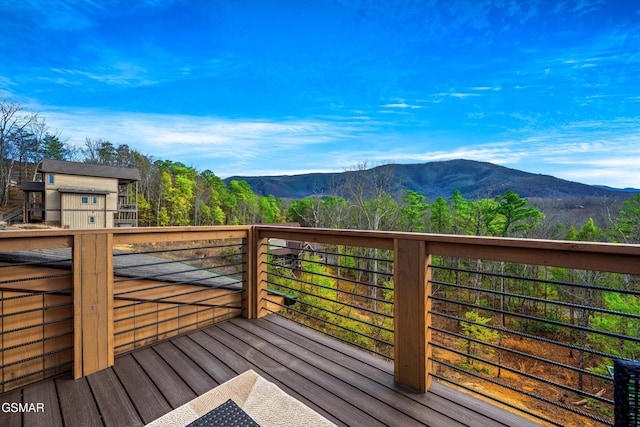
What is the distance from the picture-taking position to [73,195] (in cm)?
1379

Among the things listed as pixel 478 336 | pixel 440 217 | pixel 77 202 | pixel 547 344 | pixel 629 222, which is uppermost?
pixel 77 202

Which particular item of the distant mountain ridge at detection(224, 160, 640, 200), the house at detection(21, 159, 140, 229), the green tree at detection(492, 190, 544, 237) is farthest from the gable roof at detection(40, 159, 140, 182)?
the green tree at detection(492, 190, 544, 237)

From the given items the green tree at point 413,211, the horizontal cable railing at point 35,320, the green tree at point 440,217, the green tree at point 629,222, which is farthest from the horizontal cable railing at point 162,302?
the green tree at point 440,217

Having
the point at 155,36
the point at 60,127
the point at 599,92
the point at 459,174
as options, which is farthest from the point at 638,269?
the point at 459,174

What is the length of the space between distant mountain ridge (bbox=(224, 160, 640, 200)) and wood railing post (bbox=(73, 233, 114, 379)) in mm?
18707

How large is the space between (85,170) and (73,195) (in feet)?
5.30

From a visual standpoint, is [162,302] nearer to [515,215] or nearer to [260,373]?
[260,373]

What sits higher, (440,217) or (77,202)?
(77,202)

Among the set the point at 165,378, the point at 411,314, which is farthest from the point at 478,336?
the point at 165,378

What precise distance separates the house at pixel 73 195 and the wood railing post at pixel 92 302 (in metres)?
15.4

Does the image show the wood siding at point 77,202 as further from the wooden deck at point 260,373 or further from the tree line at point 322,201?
the wooden deck at point 260,373

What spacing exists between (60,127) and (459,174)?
47.1 m

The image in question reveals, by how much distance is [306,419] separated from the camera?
148 centimetres

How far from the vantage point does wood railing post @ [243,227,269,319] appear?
115 inches
